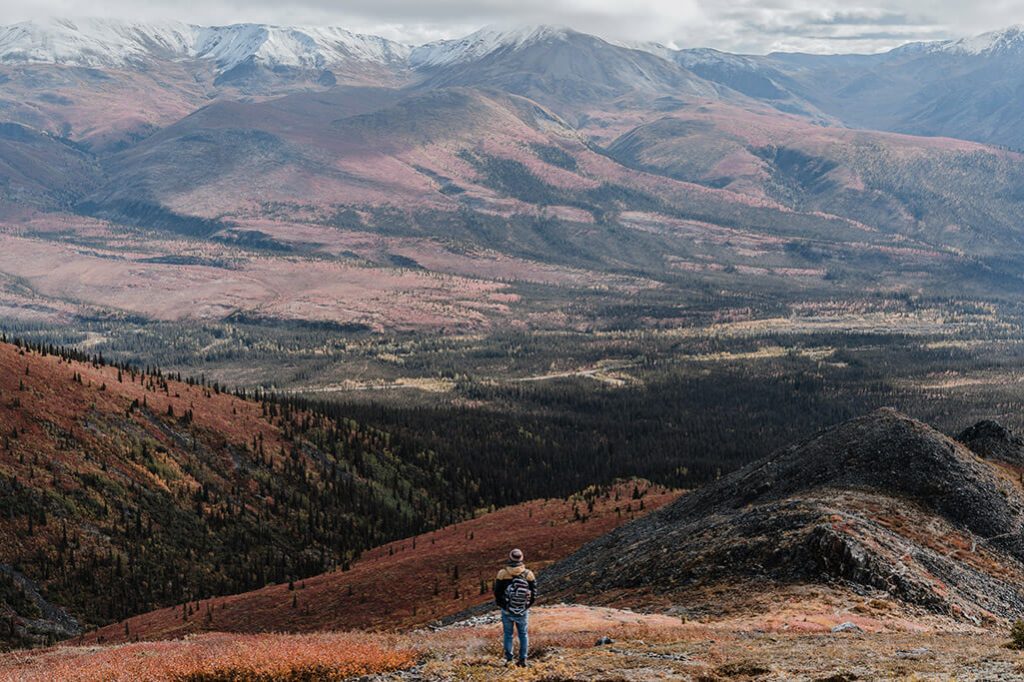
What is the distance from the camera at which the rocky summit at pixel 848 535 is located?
34344mm

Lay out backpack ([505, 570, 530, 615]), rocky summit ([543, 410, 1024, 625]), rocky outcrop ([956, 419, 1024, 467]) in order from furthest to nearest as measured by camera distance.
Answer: rocky outcrop ([956, 419, 1024, 467]) → rocky summit ([543, 410, 1024, 625]) → backpack ([505, 570, 530, 615])

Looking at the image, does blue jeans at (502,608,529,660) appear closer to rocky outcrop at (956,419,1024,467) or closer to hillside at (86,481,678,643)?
hillside at (86,481,678,643)

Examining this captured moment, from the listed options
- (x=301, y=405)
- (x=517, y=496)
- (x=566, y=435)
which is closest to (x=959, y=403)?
(x=566, y=435)

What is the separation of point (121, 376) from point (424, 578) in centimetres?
5570

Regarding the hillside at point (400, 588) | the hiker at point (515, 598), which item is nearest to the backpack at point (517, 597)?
the hiker at point (515, 598)

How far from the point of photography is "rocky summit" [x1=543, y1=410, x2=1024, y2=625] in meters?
34.3

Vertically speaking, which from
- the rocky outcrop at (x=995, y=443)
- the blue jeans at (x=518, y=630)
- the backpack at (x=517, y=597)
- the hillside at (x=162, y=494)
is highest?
the backpack at (x=517, y=597)

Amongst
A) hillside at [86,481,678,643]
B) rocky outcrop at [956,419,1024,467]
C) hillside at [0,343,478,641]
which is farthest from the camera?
hillside at [0,343,478,641]

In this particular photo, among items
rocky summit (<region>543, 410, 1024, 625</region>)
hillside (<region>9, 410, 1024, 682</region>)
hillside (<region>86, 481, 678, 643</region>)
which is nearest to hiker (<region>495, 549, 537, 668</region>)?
hillside (<region>9, 410, 1024, 682</region>)

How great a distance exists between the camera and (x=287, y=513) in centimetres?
8594

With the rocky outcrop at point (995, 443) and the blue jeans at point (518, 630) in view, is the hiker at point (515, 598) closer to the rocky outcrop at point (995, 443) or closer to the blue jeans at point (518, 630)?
the blue jeans at point (518, 630)

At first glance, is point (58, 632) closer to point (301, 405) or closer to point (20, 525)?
point (20, 525)

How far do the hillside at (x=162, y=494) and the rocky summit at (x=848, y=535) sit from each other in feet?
105

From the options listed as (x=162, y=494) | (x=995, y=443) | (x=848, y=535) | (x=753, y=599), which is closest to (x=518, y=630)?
(x=753, y=599)
